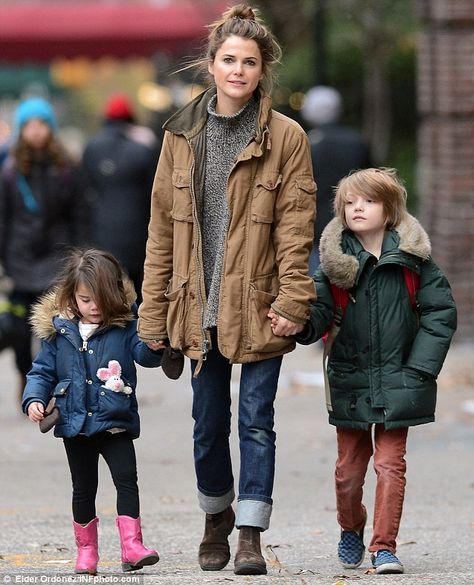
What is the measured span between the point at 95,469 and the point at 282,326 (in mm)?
834

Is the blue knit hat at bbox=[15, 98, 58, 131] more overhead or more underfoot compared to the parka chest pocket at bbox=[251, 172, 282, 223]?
more overhead

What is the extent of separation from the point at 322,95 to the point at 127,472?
6539 millimetres

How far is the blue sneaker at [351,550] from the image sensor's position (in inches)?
225

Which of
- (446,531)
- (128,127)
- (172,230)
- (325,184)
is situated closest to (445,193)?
(325,184)

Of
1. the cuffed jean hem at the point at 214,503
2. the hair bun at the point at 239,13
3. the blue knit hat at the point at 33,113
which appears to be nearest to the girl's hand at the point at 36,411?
the cuffed jean hem at the point at 214,503

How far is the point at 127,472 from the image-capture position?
5.37 m

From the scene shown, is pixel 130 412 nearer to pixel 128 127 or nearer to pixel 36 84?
pixel 128 127

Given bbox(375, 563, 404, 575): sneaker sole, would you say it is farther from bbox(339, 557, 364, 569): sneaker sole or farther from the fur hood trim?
the fur hood trim

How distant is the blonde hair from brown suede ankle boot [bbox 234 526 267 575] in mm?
1580

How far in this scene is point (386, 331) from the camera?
5523 millimetres

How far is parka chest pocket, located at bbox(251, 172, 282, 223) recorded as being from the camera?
537cm

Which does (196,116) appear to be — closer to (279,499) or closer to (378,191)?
(378,191)

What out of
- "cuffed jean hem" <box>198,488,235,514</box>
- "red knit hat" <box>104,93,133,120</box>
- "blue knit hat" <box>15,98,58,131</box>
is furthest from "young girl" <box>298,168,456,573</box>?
"red knit hat" <box>104,93,133,120</box>

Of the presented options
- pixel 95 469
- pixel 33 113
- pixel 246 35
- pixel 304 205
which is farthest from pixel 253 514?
pixel 33 113
